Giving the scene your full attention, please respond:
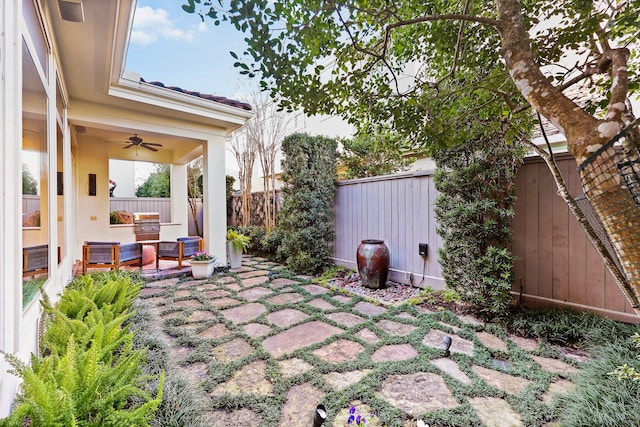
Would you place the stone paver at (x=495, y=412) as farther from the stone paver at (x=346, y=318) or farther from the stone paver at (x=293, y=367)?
the stone paver at (x=346, y=318)

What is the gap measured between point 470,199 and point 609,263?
88.9 inches

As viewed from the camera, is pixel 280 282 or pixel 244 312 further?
pixel 280 282

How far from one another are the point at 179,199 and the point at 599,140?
28.1ft

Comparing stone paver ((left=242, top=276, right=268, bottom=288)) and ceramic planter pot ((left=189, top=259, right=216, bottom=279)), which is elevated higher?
ceramic planter pot ((left=189, top=259, right=216, bottom=279))

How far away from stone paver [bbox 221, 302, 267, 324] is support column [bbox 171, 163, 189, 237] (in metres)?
5.29

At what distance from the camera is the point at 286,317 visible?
3316 millimetres

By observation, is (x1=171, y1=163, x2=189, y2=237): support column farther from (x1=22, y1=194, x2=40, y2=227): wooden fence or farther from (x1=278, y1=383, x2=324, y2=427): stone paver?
(x1=278, y1=383, x2=324, y2=427): stone paver

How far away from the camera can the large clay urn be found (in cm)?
439

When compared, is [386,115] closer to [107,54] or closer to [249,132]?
[107,54]

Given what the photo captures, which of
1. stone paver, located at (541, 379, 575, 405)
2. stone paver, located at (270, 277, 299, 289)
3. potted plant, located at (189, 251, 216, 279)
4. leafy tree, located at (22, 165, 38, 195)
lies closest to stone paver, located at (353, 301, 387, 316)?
stone paver, located at (270, 277, 299, 289)

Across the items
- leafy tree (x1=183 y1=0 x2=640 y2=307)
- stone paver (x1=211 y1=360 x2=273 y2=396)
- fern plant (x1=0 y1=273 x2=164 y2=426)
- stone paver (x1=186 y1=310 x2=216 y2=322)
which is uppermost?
leafy tree (x1=183 y1=0 x2=640 y2=307)

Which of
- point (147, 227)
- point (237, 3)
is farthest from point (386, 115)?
point (147, 227)

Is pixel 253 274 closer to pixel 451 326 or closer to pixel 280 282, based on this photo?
pixel 280 282

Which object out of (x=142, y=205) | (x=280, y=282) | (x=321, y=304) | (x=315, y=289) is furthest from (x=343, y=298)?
(x=142, y=205)
